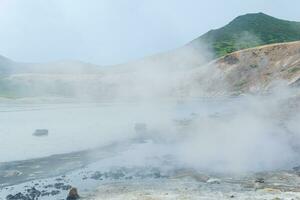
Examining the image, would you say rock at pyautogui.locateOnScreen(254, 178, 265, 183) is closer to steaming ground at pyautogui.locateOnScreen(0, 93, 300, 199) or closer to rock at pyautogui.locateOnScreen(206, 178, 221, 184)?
steaming ground at pyautogui.locateOnScreen(0, 93, 300, 199)

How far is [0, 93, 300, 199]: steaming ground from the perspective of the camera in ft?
94.5

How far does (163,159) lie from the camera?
40.5m

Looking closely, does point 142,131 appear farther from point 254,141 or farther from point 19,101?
point 19,101

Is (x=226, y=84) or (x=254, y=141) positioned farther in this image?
(x=226, y=84)

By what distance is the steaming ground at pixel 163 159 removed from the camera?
28.8 m

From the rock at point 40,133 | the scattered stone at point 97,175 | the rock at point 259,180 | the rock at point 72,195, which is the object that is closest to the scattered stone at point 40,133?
the rock at point 40,133

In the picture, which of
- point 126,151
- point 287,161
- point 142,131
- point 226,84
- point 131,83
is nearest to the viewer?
point 287,161

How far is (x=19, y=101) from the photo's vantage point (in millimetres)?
147500

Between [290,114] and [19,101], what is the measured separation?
104307 mm

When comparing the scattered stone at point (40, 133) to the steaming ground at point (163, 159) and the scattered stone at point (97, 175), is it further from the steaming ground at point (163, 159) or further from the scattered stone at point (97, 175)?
the scattered stone at point (97, 175)

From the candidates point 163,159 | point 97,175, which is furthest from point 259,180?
point 163,159

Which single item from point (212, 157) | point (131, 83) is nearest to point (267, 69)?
point (131, 83)

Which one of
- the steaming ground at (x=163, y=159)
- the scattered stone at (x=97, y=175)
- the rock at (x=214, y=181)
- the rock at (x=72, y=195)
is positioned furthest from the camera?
the scattered stone at (x=97, y=175)

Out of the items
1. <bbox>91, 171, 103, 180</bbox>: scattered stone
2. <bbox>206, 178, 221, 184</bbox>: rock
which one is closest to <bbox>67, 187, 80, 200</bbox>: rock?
<bbox>91, 171, 103, 180</bbox>: scattered stone
